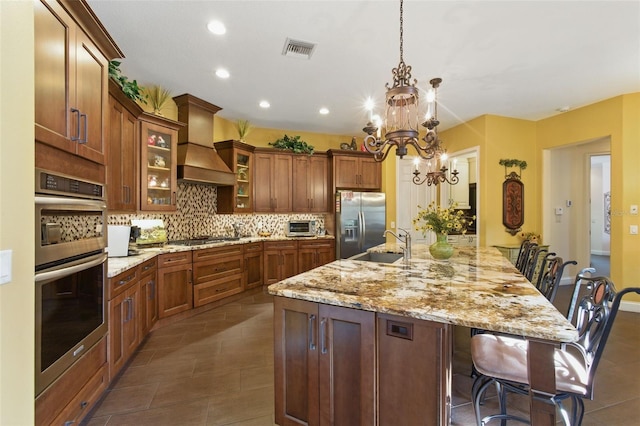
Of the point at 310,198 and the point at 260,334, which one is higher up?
the point at 310,198

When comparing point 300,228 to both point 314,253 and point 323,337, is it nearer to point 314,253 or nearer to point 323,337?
point 314,253

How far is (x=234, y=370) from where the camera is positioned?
2.44 meters

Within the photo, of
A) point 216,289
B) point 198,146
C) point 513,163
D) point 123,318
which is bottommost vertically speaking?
point 216,289

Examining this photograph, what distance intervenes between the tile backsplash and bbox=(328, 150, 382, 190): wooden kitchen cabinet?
985 mm

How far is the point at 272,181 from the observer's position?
5.19 m

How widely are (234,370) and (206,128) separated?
3308 mm

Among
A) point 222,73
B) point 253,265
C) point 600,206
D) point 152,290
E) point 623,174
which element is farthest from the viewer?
point 600,206

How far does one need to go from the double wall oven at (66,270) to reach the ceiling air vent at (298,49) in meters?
2.02

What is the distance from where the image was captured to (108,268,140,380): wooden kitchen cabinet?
2.12 m

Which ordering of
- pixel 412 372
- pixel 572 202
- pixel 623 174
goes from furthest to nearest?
pixel 572 202
pixel 623 174
pixel 412 372

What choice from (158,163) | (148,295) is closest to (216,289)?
(148,295)

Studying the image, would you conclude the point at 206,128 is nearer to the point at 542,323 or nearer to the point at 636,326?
the point at 542,323

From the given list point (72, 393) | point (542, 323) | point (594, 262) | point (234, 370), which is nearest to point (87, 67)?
point (72, 393)
